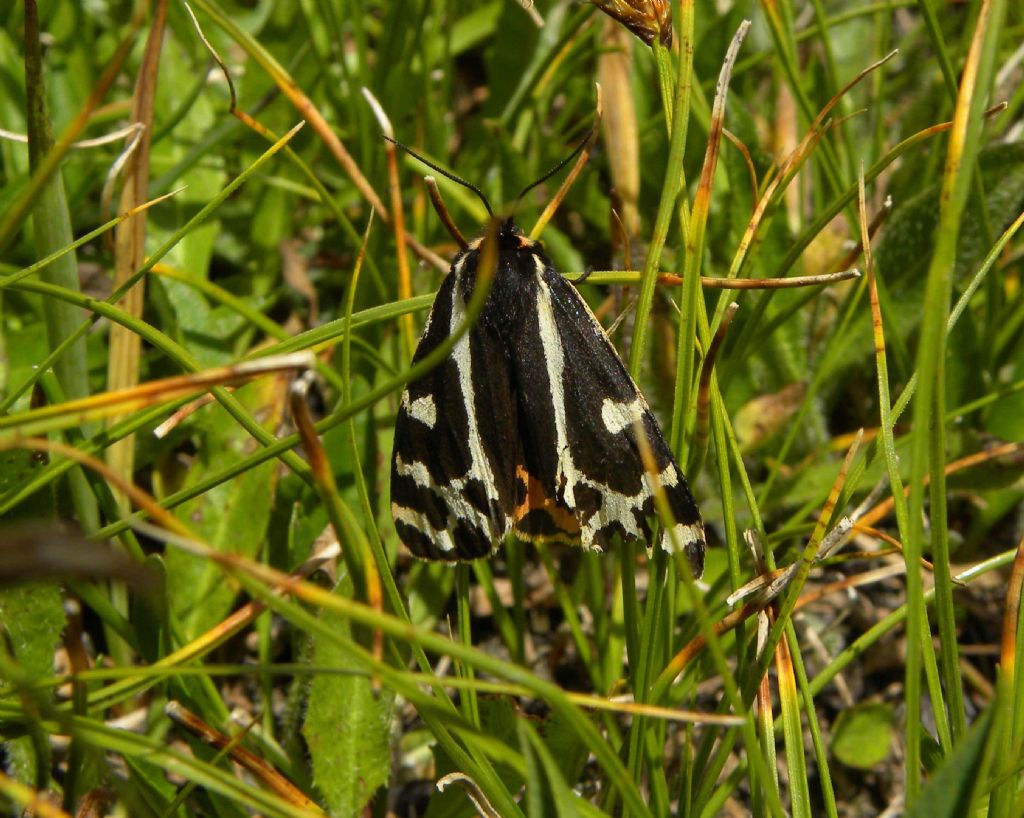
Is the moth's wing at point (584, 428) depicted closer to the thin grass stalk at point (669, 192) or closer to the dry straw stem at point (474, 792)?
the thin grass stalk at point (669, 192)

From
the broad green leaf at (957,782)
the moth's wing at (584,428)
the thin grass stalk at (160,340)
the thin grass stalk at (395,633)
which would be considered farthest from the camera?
the moth's wing at (584,428)

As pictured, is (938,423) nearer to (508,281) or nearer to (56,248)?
(508,281)

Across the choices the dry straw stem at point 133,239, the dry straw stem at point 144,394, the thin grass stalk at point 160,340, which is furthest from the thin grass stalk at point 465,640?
the dry straw stem at point 133,239

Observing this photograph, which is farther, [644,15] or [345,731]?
[345,731]

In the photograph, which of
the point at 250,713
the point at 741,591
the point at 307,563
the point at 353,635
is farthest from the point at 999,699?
the point at 250,713

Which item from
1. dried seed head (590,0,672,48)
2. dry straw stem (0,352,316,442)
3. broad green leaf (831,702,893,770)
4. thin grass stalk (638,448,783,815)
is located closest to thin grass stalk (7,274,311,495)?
dry straw stem (0,352,316,442)

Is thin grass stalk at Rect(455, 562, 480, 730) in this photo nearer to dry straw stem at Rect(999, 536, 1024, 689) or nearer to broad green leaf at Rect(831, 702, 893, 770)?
dry straw stem at Rect(999, 536, 1024, 689)

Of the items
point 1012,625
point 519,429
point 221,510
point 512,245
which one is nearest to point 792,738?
point 1012,625
